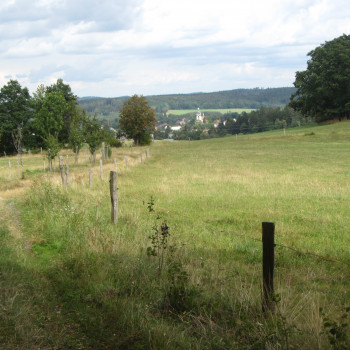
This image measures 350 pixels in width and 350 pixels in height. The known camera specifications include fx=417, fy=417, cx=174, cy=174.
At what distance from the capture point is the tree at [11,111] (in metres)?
63.2

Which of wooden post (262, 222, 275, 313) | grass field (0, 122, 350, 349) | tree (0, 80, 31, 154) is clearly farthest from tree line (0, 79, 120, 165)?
wooden post (262, 222, 275, 313)

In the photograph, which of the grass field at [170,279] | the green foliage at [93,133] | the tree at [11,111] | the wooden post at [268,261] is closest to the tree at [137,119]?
the tree at [11,111]

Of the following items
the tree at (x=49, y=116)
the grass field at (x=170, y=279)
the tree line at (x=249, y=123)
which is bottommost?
the tree line at (x=249, y=123)

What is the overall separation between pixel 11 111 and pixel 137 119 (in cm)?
2097

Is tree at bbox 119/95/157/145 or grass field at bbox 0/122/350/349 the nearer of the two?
grass field at bbox 0/122/350/349

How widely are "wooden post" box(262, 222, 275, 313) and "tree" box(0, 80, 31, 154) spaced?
62711 mm

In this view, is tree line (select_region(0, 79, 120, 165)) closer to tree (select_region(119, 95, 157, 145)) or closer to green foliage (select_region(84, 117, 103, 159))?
green foliage (select_region(84, 117, 103, 159))

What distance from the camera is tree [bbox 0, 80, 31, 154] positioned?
207ft

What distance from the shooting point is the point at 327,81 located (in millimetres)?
68188

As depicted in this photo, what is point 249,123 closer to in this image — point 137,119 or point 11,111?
point 137,119

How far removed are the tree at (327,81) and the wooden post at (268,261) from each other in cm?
6755

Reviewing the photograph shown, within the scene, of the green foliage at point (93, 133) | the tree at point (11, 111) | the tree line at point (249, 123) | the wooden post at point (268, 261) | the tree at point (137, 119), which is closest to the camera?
the wooden post at point (268, 261)

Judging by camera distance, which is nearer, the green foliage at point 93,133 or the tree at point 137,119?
the green foliage at point 93,133

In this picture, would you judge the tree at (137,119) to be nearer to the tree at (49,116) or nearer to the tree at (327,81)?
the tree at (327,81)
